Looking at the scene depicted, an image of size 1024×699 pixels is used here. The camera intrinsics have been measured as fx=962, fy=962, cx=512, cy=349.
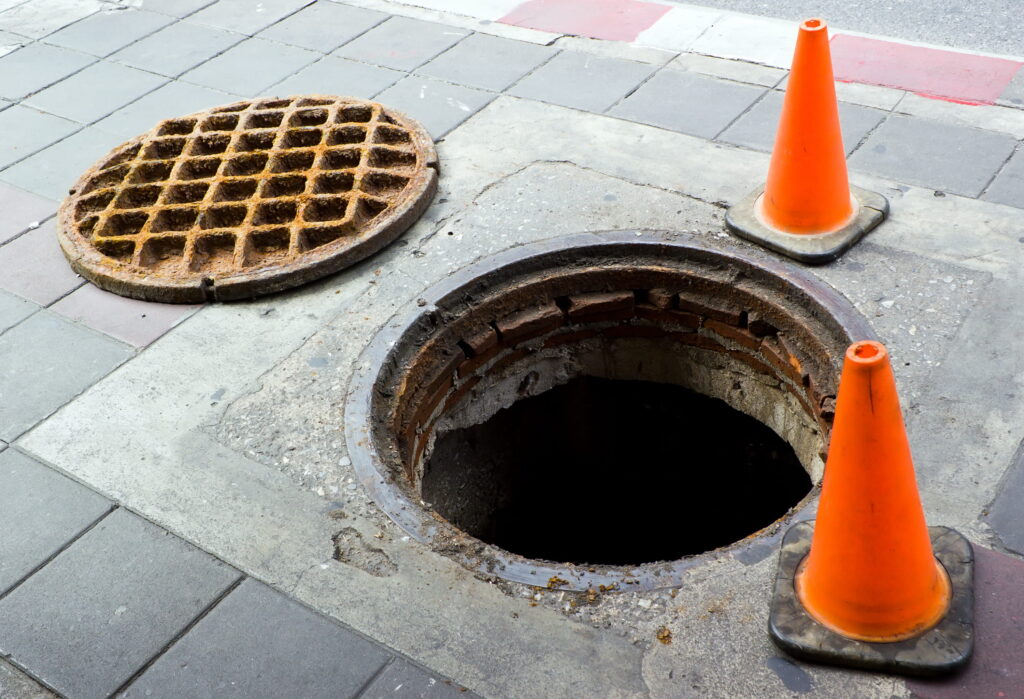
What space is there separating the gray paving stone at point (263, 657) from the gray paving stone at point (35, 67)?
157 inches

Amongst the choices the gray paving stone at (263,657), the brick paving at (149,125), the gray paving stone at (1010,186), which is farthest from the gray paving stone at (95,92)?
the gray paving stone at (1010,186)

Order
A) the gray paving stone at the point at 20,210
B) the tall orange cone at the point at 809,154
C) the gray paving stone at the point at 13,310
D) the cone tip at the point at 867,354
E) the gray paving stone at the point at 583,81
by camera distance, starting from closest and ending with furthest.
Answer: the cone tip at the point at 867,354 → the tall orange cone at the point at 809,154 → the gray paving stone at the point at 13,310 → the gray paving stone at the point at 20,210 → the gray paving stone at the point at 583,81

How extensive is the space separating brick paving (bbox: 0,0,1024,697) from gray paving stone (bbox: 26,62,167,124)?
13mm

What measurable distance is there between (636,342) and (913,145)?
151 centimetres

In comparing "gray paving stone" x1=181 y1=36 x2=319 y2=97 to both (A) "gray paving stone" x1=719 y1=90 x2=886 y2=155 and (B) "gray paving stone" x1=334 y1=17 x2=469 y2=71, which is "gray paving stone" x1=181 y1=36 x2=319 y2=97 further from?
(A) "gray paving stone" x1=719 y1=90 x2=886 y2=155

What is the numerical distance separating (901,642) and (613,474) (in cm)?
242

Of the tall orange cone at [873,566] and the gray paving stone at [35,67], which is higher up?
the tall orange cone at [873,566]

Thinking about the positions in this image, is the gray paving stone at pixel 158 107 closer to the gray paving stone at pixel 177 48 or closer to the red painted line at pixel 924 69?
the gray paving stone at pixel 177 48

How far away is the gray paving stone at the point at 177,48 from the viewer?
17.8ft

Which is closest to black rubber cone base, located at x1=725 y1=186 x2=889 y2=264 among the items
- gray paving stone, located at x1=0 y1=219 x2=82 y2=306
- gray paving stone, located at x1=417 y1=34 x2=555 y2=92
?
gray paving stone, located at x1=417 y1=34 x2=555 y2=92

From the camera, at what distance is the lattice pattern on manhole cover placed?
378 centimetres

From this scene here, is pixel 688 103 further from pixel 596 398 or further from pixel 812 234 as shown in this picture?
pixel 596 398

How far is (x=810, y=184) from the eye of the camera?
349 cm

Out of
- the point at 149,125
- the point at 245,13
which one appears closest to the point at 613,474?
the point at 149,125
